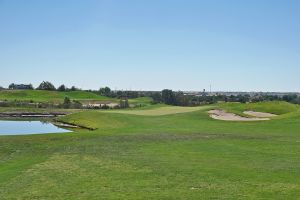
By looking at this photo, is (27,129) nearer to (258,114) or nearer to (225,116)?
(225,116)

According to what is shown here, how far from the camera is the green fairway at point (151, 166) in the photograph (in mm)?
17047

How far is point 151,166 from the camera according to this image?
73.2 feet

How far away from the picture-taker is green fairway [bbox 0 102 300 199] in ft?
55.9

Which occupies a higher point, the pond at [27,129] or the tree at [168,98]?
the tree at [168,98]

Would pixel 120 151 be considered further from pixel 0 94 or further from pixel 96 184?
pixel 0 94

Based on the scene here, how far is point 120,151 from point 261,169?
9661 mm

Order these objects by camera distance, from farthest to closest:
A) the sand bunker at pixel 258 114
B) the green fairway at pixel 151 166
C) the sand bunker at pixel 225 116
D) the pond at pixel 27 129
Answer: the sand bunker at pixel 258 114 → the sand bunker at pixel 225 116 → the pond at pixel 27 129 → the green fairway at pixel 151 166

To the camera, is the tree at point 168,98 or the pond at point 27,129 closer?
the pond at point 27,129

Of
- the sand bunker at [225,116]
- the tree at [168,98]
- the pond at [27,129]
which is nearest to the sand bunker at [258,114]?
the sand bunker at [225,116]

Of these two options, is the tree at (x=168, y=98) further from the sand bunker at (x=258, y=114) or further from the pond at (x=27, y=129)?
the pond at (x=27, y=129)

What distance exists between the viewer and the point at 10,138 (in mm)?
36719

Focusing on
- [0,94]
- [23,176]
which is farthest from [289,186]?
[0,94]

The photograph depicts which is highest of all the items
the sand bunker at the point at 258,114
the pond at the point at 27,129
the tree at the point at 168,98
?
the tree at the point at 168,98

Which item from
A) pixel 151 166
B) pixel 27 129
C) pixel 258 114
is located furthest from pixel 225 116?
pixel 151 166
